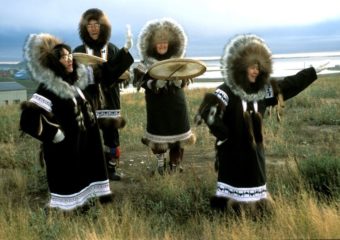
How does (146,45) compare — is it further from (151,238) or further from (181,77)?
(151,238)

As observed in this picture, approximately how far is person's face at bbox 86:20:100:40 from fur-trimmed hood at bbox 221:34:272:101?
2.01m

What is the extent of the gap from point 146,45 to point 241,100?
213 cm

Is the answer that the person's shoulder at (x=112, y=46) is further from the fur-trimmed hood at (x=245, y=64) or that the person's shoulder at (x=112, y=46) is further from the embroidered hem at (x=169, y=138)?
the fur-trimmed hood at (x=245, y=64)

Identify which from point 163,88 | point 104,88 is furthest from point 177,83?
point 104,88

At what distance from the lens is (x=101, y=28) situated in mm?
6480

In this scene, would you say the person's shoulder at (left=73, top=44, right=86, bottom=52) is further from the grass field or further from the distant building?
the distant building

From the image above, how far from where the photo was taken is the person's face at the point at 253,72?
4883 millimetres

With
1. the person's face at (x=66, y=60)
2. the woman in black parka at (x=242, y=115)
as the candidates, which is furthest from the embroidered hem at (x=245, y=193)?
the person's face at (x=66, y=60)

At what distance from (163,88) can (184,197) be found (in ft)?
5.21

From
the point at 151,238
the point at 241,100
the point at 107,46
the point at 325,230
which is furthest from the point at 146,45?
the point at 325,230

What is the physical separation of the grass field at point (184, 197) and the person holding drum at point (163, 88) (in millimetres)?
451

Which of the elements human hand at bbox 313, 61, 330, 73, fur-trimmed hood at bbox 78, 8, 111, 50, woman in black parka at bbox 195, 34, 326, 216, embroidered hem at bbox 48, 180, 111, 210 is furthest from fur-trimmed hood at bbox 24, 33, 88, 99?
human hand at bbox 313, 61, 330, 73

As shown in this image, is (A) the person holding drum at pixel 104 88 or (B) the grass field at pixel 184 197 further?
(A) the person holding drum at pixel 104 88

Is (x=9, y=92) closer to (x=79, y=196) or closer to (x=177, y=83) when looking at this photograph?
(x=177, y=83)
